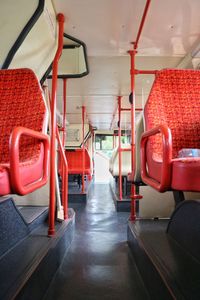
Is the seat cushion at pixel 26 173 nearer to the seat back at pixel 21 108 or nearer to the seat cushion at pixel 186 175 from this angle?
the seat back at pixel 21 108

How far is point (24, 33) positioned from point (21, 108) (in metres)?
0.73

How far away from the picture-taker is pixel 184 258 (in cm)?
136

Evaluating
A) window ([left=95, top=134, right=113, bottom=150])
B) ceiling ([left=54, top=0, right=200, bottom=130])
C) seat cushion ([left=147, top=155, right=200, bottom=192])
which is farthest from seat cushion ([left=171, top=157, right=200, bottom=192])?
window ([left=95, top=134, right=113, bottom=150])

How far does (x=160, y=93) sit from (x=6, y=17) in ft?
4.21

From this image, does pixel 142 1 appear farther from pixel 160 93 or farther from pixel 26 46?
pixel 26 46

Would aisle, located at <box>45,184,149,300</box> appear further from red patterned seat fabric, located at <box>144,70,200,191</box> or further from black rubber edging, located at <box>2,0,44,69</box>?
black rubber edging, located at <box>2,0,44,69</box>

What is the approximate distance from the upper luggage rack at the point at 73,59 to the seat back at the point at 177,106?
54.8 inches

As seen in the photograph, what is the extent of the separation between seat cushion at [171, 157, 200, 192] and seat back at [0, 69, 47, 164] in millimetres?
732

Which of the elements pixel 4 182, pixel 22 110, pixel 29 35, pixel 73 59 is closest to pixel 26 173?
pixel 4 182

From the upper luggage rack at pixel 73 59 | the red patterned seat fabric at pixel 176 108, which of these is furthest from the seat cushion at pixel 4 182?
the upper luggage rack at pixel 73 59

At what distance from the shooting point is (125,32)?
238 cm

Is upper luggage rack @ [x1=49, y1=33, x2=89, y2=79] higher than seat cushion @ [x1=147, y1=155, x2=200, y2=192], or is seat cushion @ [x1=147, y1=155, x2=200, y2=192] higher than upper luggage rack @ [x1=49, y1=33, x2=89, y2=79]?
upper luggage rack @ [x1=49, y1=33, x2=89, y2=79]

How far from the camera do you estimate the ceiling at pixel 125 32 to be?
200 cm

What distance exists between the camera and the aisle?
140 cm
